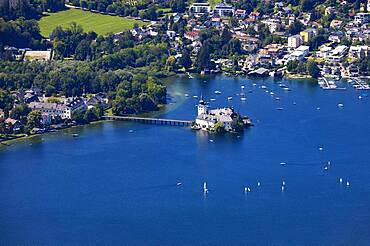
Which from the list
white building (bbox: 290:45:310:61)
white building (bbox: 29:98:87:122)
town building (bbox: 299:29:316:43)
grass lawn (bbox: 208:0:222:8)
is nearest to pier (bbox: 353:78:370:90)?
white building (bbox: 290:45:310:61)

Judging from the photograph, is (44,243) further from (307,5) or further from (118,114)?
(307,5)

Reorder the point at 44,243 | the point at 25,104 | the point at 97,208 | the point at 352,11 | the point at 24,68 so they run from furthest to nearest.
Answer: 1. the point at 352,11
2. the point at 24,68
3. the point at 25,104
4. the point at 97,208
5. the point at 44,243

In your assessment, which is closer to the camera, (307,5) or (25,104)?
(25,104)

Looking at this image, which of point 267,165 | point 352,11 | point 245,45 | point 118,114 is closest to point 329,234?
point 267,165

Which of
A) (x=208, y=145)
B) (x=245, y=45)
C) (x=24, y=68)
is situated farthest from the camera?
(x=245, y=45)

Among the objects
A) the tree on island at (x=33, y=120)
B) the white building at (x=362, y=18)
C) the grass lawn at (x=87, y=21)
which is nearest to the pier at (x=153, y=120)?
the tree on island at (x=33, y=120)

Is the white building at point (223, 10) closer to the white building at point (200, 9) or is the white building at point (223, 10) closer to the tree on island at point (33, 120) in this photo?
the white building at point (200, 9)
